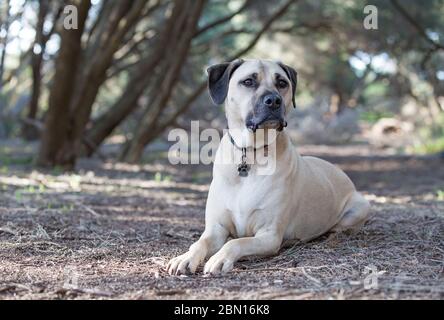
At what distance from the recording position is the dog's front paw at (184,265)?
12.7 ft

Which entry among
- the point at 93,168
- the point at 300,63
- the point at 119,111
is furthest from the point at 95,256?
the point at 300,63

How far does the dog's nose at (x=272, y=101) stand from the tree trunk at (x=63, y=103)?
5.92 meters

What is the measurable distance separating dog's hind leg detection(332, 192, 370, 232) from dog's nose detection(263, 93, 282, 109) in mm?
1377

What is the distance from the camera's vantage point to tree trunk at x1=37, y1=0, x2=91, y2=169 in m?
9.90

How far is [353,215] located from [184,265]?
192cm

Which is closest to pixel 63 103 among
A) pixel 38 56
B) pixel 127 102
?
pixel 127 102

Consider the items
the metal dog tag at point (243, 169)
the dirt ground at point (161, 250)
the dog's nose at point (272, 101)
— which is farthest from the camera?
the metal dog tag at point (243, 169)

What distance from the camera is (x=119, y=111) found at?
13.6m

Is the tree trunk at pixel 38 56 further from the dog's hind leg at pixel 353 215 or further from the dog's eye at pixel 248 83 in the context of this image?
the dog's eye at pixel 248 83

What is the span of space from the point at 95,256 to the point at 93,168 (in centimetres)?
706

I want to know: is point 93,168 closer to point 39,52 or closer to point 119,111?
point 119,111

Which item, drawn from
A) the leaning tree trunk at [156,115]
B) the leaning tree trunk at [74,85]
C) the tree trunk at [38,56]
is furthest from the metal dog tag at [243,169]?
the tree trunk at [38,56]

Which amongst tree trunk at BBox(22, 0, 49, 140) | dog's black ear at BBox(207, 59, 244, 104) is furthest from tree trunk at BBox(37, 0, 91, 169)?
dog's black ear at BBox(207, 59, 244, 104)

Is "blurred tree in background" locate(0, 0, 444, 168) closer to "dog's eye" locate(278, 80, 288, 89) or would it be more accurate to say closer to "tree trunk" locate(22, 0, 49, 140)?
"tree trunk" locate(22, 0, 49, 140)
